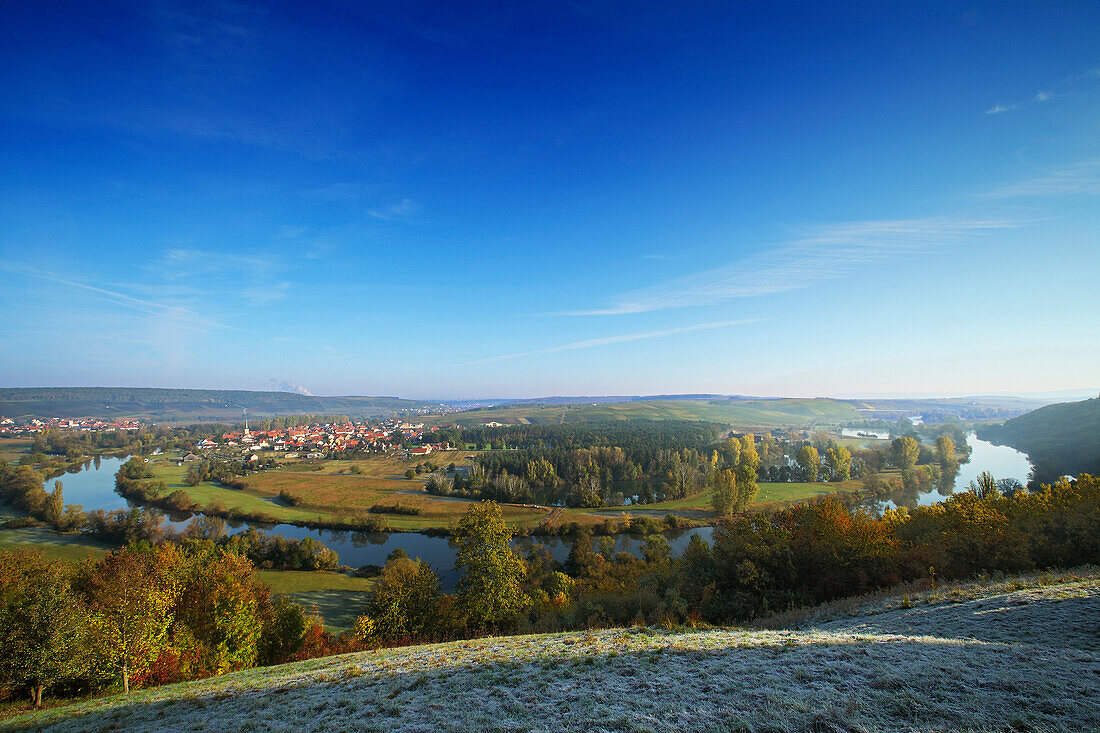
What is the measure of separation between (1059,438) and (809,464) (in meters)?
52.6

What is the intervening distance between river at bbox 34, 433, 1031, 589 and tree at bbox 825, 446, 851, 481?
43.1ft

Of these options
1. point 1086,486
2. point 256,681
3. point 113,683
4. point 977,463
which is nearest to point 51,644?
point 113,683

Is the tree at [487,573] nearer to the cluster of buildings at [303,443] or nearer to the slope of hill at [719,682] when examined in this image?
the slope of hill at [719,682]

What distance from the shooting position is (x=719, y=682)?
757 cm

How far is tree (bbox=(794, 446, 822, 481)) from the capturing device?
82.7 m

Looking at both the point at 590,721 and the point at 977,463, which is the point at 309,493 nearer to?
the point at 590,721

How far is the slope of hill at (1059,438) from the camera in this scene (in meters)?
62.9

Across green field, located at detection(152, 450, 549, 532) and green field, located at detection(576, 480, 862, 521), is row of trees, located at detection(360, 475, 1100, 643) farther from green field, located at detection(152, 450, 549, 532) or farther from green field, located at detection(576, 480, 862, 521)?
green field, located at detection(576, 480, 862, 521)

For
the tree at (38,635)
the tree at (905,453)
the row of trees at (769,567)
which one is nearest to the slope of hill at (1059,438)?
the tree at (905,453)

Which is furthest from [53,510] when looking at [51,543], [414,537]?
[414,537]

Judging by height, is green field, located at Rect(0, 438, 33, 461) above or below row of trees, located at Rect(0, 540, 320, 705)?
below

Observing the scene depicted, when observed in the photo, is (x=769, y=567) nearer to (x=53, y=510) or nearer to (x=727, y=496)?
(x=727, y=496)

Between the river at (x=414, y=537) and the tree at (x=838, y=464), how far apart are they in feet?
43.1

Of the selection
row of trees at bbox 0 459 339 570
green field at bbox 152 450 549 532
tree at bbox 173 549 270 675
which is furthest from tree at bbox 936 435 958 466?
tree at bbox 173 549 270 675
